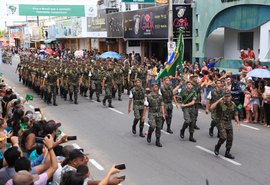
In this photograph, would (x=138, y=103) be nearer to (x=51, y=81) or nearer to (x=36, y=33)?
(x=51, y=81)

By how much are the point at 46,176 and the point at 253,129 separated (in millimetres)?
9335

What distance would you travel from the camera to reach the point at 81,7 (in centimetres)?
2892

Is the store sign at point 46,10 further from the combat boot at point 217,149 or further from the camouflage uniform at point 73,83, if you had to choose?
the combat boot at point 217,149

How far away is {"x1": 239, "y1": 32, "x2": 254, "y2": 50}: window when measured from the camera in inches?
936

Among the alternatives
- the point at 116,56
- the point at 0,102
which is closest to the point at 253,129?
the point at 0,102

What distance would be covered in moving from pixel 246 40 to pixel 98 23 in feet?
66.1

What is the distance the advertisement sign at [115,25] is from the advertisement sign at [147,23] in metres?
1.24

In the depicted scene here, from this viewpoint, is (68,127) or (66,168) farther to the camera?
(68,127)

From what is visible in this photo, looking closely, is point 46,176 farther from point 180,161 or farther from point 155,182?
point 180,161

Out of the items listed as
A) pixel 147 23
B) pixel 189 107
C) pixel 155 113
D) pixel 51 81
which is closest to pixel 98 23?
pixel 147 23

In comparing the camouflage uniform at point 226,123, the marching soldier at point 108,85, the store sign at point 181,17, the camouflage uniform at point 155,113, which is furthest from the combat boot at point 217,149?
the store sign at point 181,17

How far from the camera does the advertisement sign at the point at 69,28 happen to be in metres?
46.7

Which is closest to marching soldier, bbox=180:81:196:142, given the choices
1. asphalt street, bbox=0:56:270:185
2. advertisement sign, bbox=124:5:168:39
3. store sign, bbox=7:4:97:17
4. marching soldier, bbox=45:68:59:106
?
asphalt street, bbox=0:56:270:185

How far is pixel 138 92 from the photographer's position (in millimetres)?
12570
